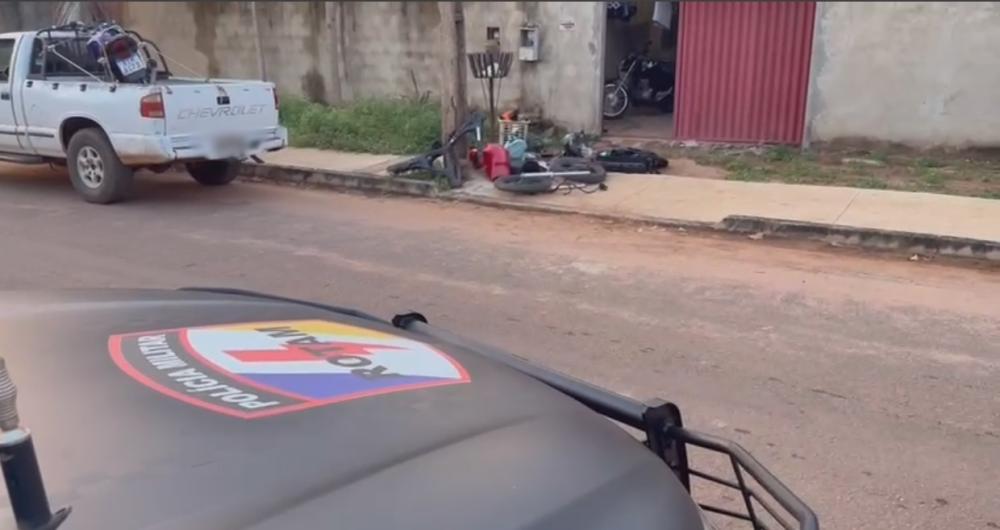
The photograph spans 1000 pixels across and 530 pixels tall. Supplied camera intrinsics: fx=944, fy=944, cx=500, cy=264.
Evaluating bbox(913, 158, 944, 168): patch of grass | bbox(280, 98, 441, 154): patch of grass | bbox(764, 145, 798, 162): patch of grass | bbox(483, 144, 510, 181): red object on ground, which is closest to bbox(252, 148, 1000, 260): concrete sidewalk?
bbox(483, 144, 510, 181): red object on ground

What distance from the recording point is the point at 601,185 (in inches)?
402

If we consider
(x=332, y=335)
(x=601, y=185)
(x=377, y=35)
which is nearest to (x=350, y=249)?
(x=601, y=185)

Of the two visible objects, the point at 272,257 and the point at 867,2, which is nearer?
the point at 272,257

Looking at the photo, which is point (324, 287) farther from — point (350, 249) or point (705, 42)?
point (705, 42)

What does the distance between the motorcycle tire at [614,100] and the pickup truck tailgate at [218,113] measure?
6272 millimetres

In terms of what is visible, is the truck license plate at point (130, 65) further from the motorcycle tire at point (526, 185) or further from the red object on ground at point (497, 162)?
the motorcycle tire at point (526, 185)

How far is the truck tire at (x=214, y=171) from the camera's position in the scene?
10.8 meters

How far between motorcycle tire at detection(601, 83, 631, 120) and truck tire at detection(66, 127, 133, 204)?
765 centimetres

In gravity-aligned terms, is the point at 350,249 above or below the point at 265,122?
below

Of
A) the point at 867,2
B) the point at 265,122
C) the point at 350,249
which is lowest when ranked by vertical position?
the point at 350,249

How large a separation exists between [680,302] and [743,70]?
7223 mm

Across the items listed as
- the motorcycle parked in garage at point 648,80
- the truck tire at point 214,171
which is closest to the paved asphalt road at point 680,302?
the truck tire at point 214,171

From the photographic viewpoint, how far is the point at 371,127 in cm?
1328

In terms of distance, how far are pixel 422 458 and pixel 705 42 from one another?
39.3ft
